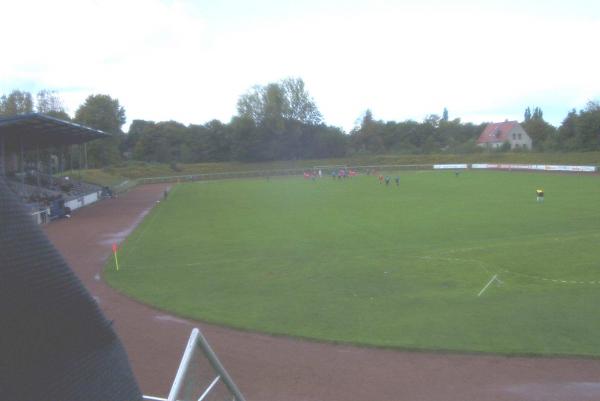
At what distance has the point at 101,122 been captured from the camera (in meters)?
83.4

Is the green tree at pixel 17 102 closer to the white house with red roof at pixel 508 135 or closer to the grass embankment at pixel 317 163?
the grass embankment at pixel 317 163

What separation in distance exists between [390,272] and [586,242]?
8752mm

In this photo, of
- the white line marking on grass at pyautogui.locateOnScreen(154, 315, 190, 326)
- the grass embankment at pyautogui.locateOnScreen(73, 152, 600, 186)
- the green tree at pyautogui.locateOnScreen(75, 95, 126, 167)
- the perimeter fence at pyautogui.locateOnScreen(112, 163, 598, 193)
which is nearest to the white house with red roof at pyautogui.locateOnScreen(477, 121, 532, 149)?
the grass embankment at pyautogui.locateOnScreen(73, 152, 600, 186)

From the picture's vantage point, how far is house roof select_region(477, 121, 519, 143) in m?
111

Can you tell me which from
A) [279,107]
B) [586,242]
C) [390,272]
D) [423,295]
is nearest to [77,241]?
[390,272]

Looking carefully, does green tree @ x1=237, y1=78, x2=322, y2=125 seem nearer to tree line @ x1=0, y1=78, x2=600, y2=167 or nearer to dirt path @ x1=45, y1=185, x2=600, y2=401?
tree line @ x1=0, y1=78, x2=600, y2=167

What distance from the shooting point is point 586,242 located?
21750 mm

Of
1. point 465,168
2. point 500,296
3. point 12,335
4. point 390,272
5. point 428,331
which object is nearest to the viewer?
point 12,335

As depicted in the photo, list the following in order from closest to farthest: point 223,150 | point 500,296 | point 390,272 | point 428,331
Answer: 1. point 428,331
2. point 500,296
3. point 390,272
4. point 223,150

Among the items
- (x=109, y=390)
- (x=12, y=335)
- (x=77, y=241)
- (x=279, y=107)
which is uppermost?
(x=279, y=107)

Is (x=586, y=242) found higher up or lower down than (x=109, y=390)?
lower down

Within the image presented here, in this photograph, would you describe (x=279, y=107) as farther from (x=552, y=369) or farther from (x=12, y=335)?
(x=12, y=335)

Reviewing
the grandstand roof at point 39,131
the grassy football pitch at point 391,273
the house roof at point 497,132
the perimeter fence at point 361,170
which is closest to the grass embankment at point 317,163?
the perimeter fence at point 361,170

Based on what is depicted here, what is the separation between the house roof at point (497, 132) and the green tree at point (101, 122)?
70.2 metres
